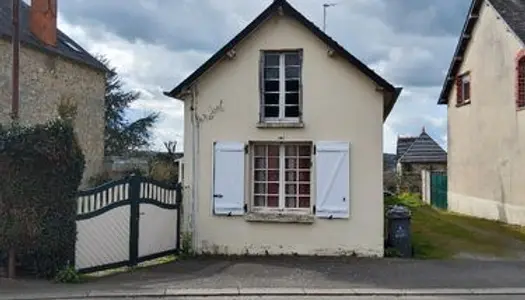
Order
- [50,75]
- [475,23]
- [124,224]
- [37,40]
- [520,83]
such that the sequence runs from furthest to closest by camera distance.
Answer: [50,75] → [37,40] → [475,23] → [520,83] → [124,224]

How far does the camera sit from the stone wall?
22.9m

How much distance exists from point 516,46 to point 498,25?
2.04 meters

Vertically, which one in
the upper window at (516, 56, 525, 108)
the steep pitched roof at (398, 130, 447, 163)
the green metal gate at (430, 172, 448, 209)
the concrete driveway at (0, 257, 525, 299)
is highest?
the upper window at (516, 56, 525, 108)

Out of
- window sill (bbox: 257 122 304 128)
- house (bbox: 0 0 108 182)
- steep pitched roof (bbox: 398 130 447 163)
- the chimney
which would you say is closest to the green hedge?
window sill (bbox: 257 122 304 128)

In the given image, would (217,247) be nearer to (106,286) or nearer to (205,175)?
(205,175)

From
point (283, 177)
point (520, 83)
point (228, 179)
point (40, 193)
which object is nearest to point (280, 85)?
point (283, 177)

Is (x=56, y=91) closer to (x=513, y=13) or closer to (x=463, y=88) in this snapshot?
(x=463, y=88)

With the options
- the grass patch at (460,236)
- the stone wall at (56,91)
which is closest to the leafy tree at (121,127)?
the stone wall at (56,91)

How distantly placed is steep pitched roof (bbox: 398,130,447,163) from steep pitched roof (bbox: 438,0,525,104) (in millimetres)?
7876

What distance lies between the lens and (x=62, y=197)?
10.9 meters

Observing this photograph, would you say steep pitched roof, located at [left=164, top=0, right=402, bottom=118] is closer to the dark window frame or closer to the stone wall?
the dark window frame

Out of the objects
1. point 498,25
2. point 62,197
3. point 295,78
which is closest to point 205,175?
point 295,78

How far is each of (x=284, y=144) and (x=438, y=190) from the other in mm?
17136

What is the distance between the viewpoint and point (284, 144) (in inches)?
575
